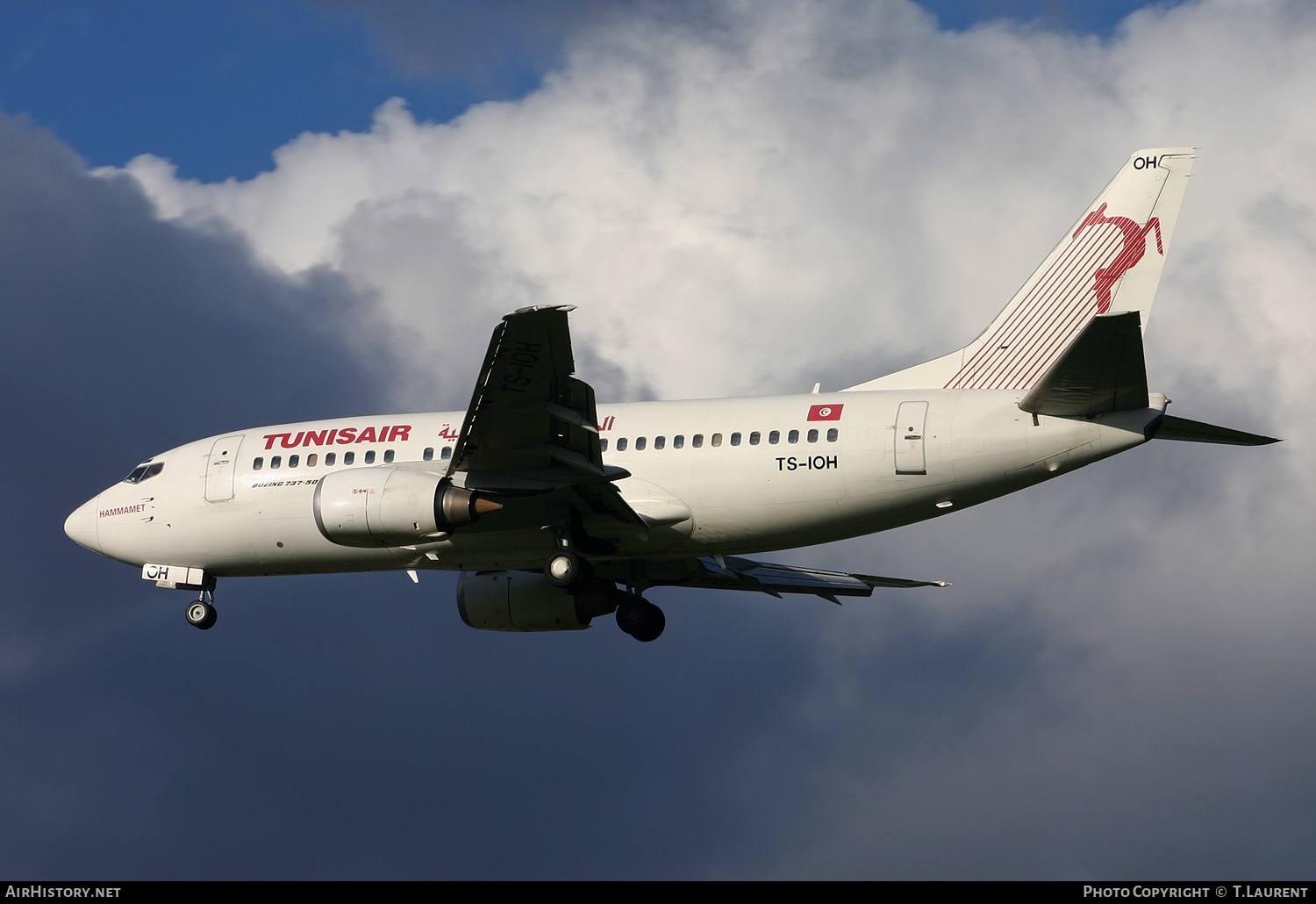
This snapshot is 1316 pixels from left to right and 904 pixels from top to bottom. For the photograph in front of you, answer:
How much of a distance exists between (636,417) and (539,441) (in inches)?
121

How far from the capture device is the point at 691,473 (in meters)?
34.1

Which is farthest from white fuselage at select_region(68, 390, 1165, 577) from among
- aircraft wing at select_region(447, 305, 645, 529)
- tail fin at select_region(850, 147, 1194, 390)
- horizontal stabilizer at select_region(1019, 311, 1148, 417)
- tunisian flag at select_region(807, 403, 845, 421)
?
tail fin at select_region(850, 147, 1194, 390)

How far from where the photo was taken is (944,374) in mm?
35062

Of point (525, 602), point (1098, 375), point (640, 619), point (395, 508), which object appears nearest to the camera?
point (1098, 375)

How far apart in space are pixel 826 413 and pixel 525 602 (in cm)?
927

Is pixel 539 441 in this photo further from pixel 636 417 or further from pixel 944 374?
pixel 944 374

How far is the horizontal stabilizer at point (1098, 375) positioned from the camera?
96.4 feet

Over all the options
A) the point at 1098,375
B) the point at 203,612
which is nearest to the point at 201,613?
the point at 203,612

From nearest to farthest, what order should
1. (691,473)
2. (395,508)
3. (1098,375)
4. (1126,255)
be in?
(1098,375)
(395,508)
(691,473)
(1126,255)

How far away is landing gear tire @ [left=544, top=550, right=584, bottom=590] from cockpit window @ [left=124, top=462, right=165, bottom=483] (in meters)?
9.99

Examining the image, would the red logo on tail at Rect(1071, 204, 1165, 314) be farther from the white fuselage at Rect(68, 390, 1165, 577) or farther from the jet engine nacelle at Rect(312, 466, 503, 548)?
the jet engine nacelle at Rect(312, 466, 503, 548)

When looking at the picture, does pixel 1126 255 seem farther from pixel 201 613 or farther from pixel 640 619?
pixel 201 613

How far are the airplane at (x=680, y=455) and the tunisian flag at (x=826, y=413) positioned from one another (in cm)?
4

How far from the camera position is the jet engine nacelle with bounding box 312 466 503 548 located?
110ft
